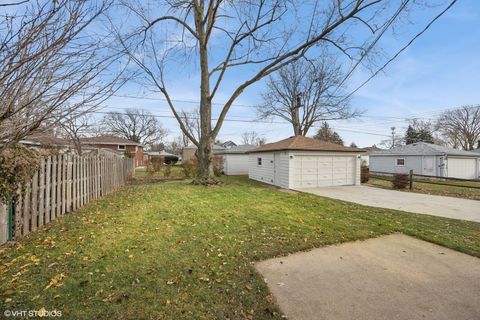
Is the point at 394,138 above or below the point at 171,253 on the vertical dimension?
above

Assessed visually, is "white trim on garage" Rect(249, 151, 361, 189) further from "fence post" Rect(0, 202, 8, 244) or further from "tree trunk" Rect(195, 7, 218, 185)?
"fence post" Rect(0, 202, 8, 244)

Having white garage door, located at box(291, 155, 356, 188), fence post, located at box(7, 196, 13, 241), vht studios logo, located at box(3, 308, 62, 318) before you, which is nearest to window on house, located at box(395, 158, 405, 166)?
white garage door, located at box(291, 155, 356, 188)

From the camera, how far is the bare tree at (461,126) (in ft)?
115

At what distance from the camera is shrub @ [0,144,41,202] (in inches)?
142

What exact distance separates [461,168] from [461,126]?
21823 millimetres

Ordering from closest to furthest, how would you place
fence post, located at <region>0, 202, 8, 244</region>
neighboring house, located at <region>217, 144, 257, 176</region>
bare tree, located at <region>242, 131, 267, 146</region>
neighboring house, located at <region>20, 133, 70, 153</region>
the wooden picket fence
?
1. neighboring house, located at <region>20, 133, 70, 153</region>
2. fence post, located at <region>0, 202, 8, 244</region>
3. the wooden picket fence
4. neighboring house, located at <region>217, 144, 257, 176</region>
5. bare tree, located at <region>242, 131, 267, 146</region>

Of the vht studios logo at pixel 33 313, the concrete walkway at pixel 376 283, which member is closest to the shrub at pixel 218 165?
the concrete walkway at pixel 376 283

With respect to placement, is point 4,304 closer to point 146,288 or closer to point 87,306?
point 87,306

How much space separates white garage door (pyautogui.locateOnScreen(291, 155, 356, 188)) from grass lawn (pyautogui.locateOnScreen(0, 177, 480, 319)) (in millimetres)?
6525

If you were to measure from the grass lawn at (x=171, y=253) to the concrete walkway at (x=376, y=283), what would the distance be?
285mm

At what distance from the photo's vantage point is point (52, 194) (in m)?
5.00

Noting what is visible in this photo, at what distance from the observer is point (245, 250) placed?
146 inches

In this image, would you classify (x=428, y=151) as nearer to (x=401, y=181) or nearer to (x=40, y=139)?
(x=401, y=181)

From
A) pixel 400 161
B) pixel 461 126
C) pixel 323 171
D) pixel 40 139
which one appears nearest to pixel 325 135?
pixel 400 161
